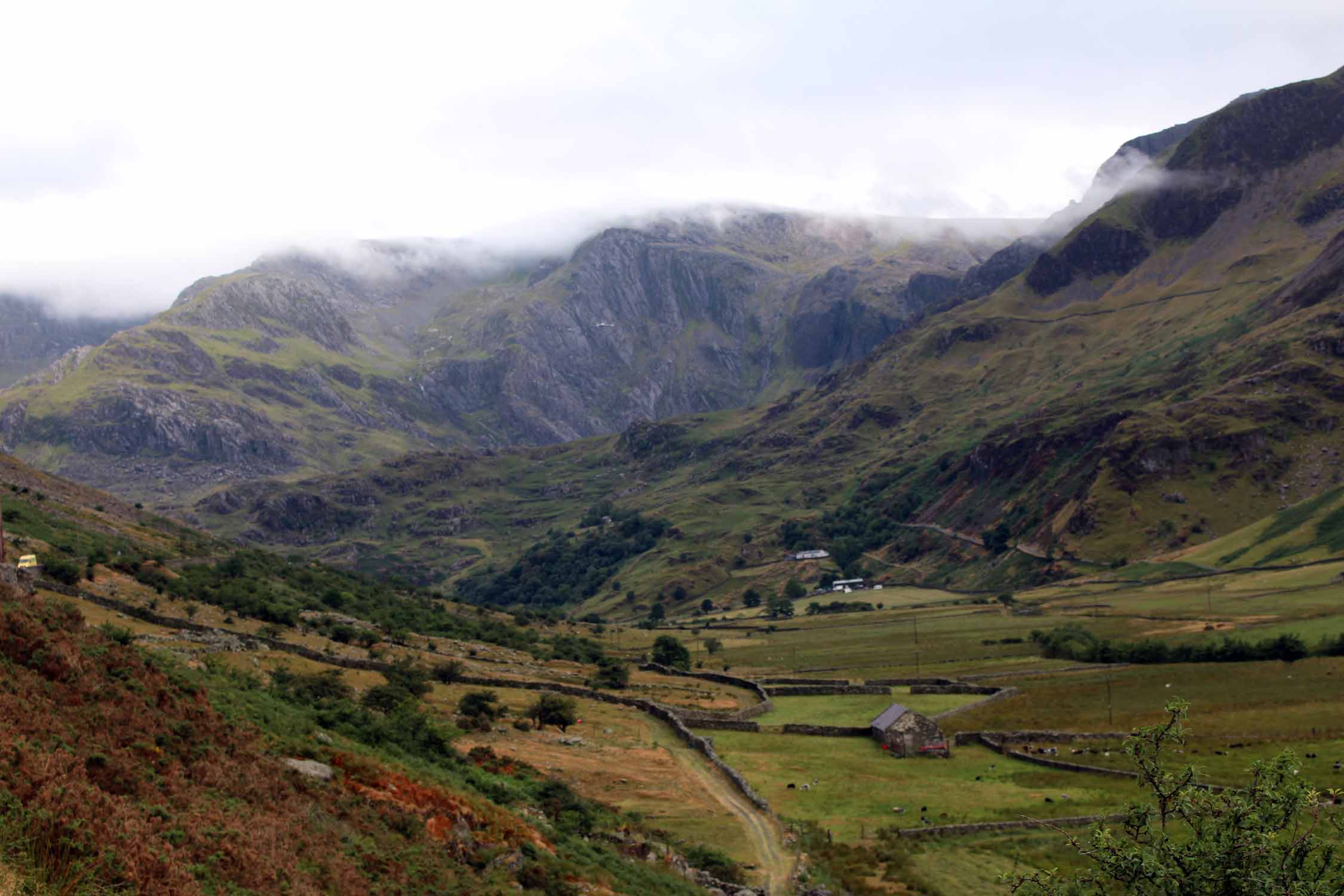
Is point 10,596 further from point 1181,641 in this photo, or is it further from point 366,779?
point 1181,641

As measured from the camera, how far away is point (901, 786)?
68875 millimetres

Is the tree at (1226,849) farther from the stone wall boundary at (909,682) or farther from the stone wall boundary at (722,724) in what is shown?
the stone wall boundary at (909,682)

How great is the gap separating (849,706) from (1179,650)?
38464mm

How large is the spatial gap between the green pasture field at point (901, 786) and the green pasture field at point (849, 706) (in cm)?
902

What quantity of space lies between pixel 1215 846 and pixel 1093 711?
2878 inches

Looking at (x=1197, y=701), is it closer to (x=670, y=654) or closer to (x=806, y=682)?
(x=806, y=682)

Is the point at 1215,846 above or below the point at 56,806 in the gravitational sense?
below

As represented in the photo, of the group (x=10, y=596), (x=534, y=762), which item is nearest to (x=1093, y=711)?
(x=534, y=762)

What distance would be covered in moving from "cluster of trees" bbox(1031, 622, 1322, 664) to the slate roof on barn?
43.0 m

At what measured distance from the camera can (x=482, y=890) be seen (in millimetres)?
29016

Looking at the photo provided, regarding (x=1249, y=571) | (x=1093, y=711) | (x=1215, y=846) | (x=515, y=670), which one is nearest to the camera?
(x=1215, y=846)

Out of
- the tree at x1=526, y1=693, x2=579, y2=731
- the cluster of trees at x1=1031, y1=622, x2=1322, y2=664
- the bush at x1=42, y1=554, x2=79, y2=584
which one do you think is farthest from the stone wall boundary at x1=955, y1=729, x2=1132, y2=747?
the bush at x1=42, y1=554, x2=79, y2=584

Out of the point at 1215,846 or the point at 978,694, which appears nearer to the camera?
the point at 1215,846

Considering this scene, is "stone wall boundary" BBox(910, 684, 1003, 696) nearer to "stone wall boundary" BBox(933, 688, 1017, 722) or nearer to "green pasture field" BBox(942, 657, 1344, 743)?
"stone wall boundary" BBox(933, 688, 1017, 722)
